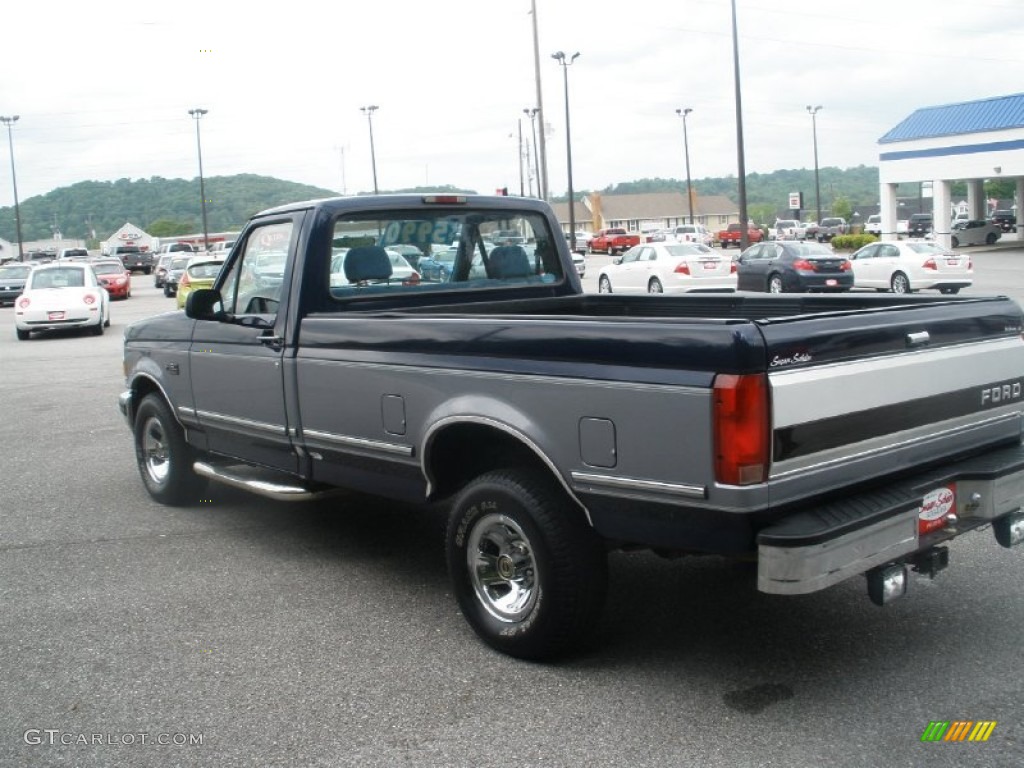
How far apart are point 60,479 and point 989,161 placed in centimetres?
5084

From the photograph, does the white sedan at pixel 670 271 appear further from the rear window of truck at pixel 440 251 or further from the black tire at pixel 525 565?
the black tire at pixel 525 565

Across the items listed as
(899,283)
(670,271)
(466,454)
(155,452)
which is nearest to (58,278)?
(670,271)

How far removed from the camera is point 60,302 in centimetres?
2380

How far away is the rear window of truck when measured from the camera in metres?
6.09

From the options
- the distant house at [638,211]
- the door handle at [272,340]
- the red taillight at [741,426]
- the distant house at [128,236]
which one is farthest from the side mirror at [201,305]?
the distant house at [638,211]

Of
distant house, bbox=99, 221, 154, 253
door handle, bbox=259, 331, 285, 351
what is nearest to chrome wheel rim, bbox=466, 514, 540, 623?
door handle, bbox=259, 331, 285, 351

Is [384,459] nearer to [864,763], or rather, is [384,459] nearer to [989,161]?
[864,763]

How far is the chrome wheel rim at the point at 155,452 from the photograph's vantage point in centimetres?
758

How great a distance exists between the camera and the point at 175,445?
290 inches

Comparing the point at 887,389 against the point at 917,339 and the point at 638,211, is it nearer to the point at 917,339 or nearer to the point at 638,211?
the point at 917,339

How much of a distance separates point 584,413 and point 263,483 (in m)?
2.66

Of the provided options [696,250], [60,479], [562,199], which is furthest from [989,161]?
[562,199]

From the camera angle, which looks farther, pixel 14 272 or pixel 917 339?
pixel 14 272

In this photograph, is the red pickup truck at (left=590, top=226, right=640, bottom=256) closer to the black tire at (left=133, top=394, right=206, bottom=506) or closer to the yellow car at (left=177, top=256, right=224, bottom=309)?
the yellow car at (left=177, top=256, right=224, bottom=309)
